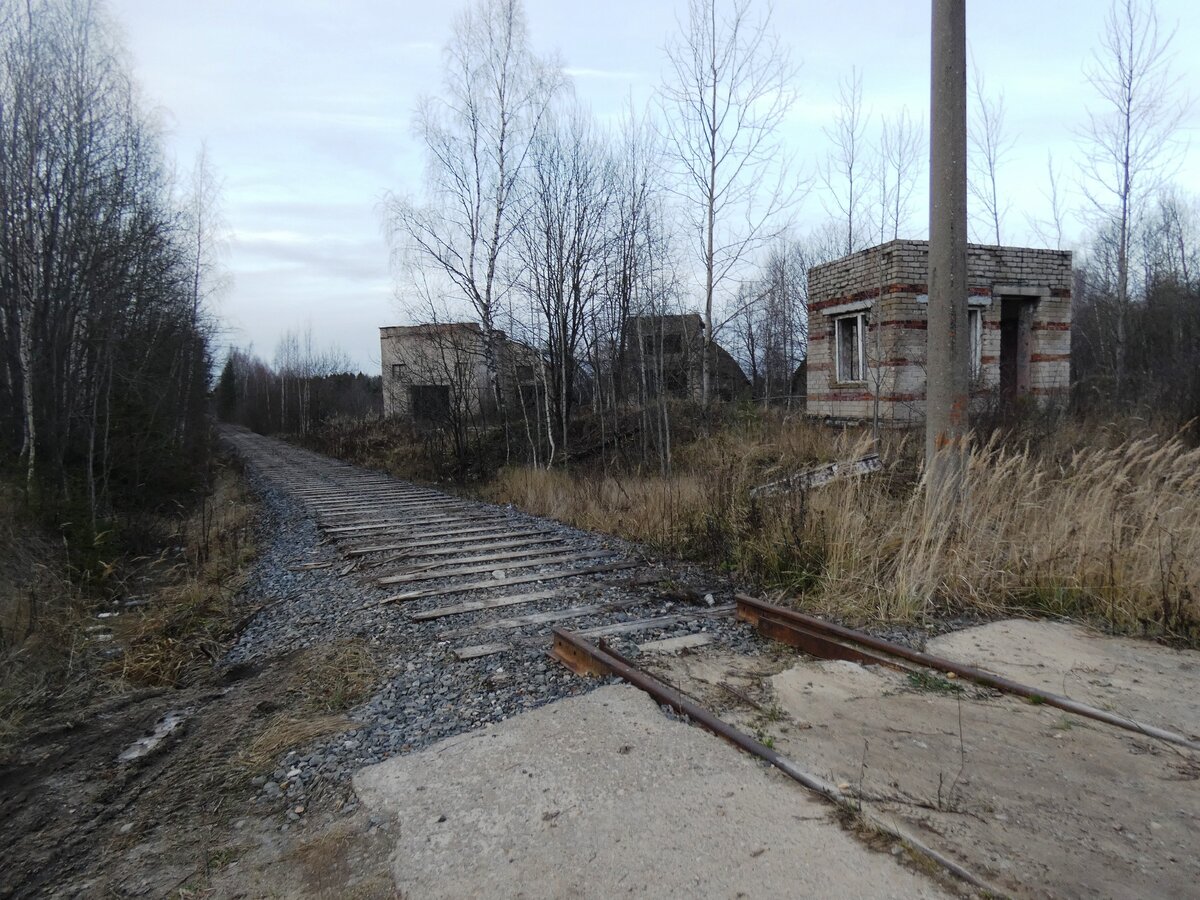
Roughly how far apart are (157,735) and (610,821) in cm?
268

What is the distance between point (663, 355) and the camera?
634 inches

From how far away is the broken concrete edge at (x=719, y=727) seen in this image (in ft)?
7.24

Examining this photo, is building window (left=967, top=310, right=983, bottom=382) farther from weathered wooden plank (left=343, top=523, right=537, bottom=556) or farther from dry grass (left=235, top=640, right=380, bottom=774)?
dry grass (left=235, top=640, right=380, bottom=774)

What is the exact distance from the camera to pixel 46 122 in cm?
1071

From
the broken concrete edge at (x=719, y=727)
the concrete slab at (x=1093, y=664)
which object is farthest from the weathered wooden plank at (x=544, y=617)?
the concrete slab at (x=1093, y=664)

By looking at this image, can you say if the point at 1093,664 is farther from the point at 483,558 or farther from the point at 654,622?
the point at 483,558

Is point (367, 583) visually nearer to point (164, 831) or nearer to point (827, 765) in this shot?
point (164, 831)

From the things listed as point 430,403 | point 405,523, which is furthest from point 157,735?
point 430,403

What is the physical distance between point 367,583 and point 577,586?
198 cm

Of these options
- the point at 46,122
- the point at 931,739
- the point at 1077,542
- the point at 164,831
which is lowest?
the point at 164,831

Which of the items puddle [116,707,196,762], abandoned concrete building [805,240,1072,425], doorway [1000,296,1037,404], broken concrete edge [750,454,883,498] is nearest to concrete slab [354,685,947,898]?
puddle [116,707,196,762]

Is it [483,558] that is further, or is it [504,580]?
[483,558]

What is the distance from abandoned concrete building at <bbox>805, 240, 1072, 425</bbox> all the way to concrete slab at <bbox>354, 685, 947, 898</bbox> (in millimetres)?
10863

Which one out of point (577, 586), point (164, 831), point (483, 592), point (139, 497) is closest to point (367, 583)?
point (483, 592)
